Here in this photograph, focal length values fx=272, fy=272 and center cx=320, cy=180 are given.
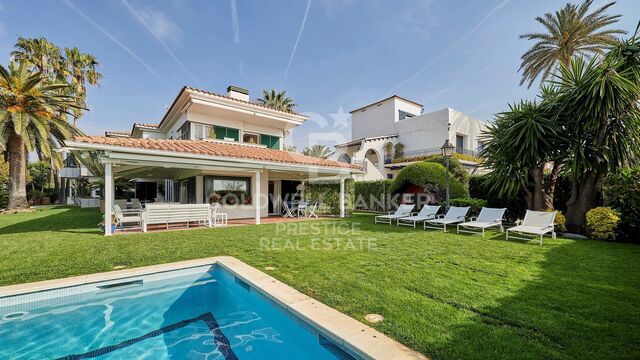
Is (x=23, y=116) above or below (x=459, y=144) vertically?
above

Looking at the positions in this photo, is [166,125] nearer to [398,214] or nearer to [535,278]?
[398,214]

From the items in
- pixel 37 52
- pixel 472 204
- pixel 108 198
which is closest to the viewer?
pixel 108 198

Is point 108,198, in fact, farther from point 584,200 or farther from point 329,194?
point 584,200

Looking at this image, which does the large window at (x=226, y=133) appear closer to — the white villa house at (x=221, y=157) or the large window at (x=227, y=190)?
the white villa house at (x=221, y=157)

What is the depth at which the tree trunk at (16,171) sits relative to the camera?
1928cm

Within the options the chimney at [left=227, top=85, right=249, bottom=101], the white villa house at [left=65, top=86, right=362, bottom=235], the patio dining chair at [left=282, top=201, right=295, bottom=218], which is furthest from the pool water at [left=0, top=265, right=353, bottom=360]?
the chimney at [left=227, top=85, right=249, bottom=101]

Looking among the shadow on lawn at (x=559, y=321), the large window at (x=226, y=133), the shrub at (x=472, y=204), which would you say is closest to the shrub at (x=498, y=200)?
the shrub at (x=472, y=204)

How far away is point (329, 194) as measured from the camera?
18.4 meters

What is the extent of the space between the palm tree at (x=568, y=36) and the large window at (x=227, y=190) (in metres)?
22.9

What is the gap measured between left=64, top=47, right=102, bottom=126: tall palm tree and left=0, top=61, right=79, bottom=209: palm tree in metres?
9.02

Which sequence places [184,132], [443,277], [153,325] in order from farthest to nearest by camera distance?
[184,132]
[443,277]
[153,325]

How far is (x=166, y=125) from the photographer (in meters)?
20.3

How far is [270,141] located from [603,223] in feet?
53.5

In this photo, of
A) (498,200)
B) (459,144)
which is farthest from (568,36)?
(498,200)
